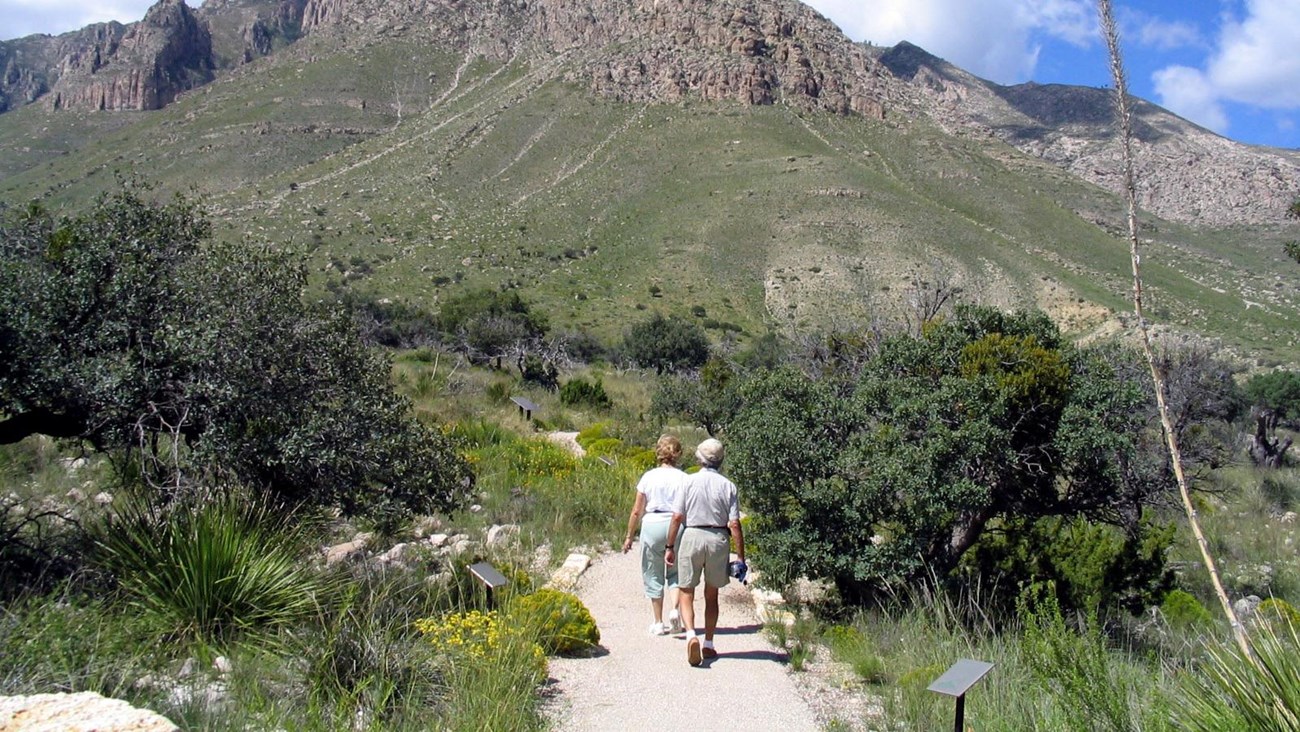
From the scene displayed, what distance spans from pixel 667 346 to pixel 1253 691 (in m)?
32.3

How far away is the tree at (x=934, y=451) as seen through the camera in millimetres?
8516

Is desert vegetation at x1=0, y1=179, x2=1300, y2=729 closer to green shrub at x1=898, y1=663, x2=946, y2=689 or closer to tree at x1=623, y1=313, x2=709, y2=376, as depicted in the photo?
green shrub at x1=898, y1=663, x2=946, y2=689

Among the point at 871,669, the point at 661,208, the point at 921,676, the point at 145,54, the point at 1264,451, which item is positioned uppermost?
the point at 145,54

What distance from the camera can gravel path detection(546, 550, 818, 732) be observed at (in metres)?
5.66

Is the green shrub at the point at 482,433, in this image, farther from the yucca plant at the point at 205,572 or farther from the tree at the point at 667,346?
the tree at the point at 667,346

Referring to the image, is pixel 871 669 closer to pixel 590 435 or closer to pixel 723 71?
pixel 590 435

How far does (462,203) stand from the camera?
200 ft

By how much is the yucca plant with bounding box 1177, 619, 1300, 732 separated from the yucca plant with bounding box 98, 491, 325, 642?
4818mm

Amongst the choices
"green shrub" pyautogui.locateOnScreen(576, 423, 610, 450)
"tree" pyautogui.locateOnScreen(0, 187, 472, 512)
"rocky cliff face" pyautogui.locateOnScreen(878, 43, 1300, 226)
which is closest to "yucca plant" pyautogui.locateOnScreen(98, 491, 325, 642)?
"tree" pyautogui.locateOnScreen(0, 187, 472, 512)

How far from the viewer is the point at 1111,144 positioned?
112 m

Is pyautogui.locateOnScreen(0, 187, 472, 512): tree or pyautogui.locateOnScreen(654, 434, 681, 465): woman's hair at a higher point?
pyautogui.locateOnScreen(0, 187, 472, 512): tree

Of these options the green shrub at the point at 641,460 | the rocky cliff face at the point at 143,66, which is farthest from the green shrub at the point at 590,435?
the rocky cliff face at the point at 143,66

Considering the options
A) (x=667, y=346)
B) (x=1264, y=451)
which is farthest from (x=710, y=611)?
(x=667, y=346)

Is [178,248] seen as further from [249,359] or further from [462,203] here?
[462,203]
